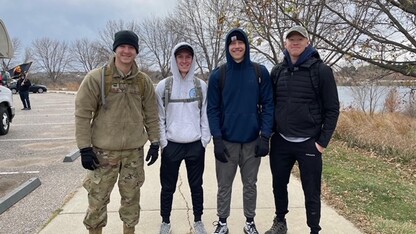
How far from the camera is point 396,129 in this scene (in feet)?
31.3

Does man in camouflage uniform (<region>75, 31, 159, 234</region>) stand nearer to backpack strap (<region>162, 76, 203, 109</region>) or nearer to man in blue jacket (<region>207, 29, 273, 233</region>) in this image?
backpack strap (<region>162, 76, 203, 109</region>)

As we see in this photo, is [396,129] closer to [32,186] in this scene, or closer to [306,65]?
[306,65]

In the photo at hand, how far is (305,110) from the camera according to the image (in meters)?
2.92

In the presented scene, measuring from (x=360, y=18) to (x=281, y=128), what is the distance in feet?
21.5

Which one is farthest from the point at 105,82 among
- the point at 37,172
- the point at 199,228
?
the point at 37,172

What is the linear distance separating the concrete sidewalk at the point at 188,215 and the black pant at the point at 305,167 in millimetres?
442

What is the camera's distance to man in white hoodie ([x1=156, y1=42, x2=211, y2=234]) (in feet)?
10.2

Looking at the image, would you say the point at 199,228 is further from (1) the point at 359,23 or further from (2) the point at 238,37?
(1) the point at 359,23

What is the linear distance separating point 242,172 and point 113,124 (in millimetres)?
1289

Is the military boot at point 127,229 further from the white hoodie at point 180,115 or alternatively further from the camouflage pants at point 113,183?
the white hoodie at point 180,115

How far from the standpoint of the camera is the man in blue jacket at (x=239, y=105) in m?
3.04

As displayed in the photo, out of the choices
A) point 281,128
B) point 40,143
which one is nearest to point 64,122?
point 40,143

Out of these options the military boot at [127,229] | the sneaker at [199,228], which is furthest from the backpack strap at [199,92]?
the military boot at [127,229]

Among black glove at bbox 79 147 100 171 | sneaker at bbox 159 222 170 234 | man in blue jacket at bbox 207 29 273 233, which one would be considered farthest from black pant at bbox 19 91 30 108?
man in blue jacket at bbox 207 29 273 233
